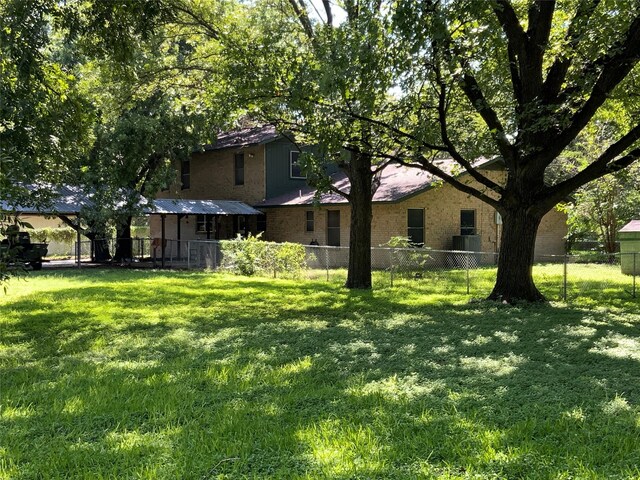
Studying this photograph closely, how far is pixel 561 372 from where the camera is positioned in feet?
19.4

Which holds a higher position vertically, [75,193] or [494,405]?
[75,193]

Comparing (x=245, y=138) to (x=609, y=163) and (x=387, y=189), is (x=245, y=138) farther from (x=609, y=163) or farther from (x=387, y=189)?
(x=609, y=163)

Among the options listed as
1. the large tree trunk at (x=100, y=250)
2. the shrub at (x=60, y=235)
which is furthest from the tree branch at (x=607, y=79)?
the shrub at (x=60, y=235)

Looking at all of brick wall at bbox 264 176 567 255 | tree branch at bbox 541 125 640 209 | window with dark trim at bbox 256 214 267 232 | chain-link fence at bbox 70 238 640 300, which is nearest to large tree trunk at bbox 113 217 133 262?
chain-link fence at bbox 70 238 640 300

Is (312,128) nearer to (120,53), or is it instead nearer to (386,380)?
(120,53)

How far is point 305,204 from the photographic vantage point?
925 inches

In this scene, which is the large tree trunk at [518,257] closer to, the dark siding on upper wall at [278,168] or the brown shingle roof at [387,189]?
the brown shingle roof at [387,189]

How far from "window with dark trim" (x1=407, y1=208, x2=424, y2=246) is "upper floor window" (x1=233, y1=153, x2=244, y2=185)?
933 cm

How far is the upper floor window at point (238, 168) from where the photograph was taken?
27.5 meters

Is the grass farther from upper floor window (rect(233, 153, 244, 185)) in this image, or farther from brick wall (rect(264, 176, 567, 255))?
upper floor window (rect(233, 153, 244, 185))

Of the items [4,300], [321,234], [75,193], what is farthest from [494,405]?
[75,193]

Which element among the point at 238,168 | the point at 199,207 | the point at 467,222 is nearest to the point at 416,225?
the point at 467,222

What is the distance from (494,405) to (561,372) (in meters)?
1.57

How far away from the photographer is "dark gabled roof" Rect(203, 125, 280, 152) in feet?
82.2
